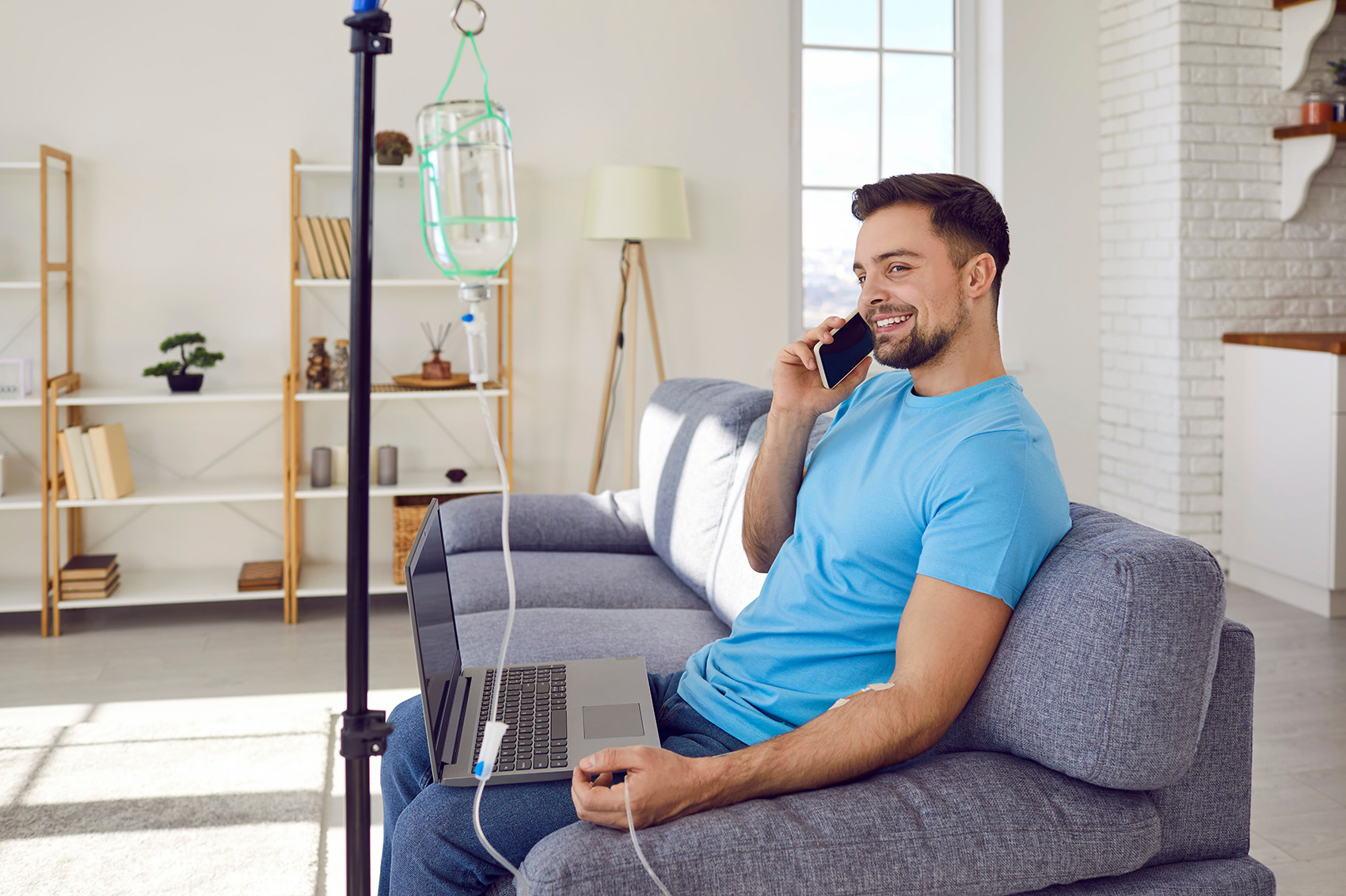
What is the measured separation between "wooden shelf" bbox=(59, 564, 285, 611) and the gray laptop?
2.30 m

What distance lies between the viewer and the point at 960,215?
143cm

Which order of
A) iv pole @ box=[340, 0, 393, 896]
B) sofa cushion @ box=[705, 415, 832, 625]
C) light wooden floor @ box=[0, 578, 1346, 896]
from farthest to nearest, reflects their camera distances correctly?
1. light wooden floor @ box=[0, 578, 1346, 896]
2. sofa cushion @ box=[705, 415, 832, 625]
3. iv pole @ box=[340, 0, 393, 896]

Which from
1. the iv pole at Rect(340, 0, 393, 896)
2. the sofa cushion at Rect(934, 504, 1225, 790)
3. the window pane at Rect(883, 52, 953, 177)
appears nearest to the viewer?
the iv pole at Rect(340, 0, 393, 896)

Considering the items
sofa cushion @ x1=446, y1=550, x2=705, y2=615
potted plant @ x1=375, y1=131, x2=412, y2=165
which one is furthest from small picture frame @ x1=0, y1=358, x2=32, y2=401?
sofa cushion @ x1=446, y1=550, x2=705, y2=615

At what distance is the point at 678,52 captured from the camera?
4.21 metres

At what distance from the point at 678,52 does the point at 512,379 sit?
1424mm

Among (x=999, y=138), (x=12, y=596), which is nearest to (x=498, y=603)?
(x=12, y=596)

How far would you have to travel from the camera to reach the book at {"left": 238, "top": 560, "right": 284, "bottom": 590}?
12.3 feet

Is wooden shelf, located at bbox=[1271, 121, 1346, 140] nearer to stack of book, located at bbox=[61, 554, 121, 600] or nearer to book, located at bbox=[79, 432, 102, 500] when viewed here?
book, located at bbox=[79, 432, 102, 500]

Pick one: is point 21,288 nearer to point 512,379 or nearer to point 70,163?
point 70,163

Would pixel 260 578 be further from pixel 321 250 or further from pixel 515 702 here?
pixel 515 702

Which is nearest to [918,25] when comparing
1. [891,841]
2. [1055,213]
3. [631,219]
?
[1055,213]

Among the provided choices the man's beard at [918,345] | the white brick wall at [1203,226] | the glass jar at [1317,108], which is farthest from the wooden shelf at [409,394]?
the glass jar at [1317,108]

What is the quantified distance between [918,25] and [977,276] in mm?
3550
